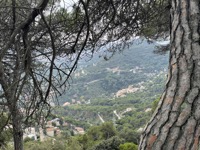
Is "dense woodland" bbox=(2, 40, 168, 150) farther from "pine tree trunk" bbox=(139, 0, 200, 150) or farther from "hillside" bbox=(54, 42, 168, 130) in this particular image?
"pine tree trunk" bbox=(139, 0, 200, 150)

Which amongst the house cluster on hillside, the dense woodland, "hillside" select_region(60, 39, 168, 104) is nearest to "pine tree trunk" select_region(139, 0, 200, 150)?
the house cluster on hillside

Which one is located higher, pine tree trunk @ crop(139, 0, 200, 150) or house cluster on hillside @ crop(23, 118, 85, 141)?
pine tree trunk @ crop(139, 0, 200, 150)

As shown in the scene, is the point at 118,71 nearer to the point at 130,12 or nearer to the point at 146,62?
the point at 146,62

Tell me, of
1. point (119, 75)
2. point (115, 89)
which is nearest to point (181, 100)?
point (119, 75)

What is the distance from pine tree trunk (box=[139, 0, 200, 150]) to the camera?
0.81 meters

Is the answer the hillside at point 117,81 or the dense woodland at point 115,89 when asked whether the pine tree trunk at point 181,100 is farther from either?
the hillside at point 117,81

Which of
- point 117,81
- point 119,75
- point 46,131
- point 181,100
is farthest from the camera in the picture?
point 119,75

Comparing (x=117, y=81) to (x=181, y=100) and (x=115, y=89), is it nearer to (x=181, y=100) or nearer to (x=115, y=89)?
(x=115, y=89)

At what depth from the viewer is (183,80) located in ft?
2.96

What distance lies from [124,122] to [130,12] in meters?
27.8

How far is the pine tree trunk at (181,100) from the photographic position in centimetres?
81

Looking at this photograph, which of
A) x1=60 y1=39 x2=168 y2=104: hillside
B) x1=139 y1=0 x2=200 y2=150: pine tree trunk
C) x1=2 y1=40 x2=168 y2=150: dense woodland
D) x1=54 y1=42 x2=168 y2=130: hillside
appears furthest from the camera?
x1=60 y1=39 x2=168 y2=104: hillside

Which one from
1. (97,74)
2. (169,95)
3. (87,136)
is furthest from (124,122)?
(169,95)

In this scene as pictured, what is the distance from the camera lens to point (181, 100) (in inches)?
34.2
